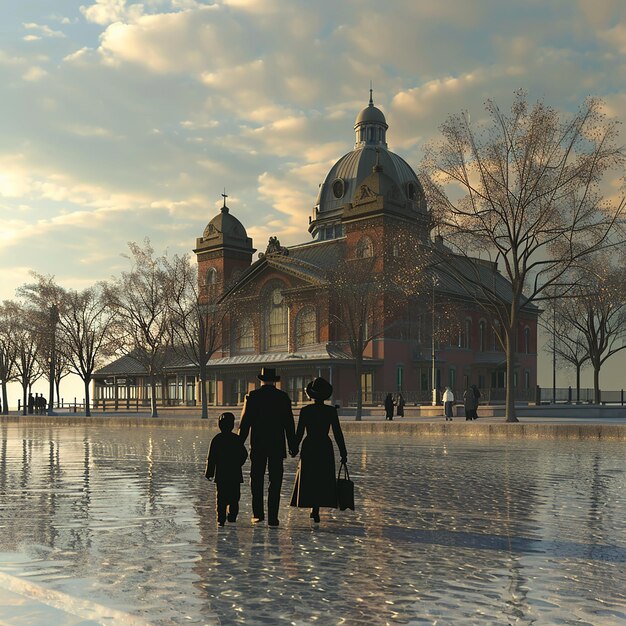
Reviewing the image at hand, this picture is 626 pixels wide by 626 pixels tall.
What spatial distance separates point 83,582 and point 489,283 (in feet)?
243

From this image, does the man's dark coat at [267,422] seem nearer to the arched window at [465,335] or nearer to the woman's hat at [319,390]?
the woman's hat at [319,390]

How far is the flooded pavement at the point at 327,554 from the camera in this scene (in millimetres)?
5094

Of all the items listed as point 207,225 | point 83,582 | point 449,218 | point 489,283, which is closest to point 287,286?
point 207,225

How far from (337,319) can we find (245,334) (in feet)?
55.1

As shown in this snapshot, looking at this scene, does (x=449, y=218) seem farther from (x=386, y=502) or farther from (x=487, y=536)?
(x=487, y=536)

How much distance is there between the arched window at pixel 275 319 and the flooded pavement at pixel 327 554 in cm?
4971

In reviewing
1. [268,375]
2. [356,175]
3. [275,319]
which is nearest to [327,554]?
[268,375]

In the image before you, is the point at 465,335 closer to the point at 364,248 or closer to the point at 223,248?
the point at 364,248

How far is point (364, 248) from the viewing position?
5725cm

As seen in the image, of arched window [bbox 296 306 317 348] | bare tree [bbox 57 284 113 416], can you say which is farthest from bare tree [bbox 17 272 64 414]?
arched window [bbox 296 306 317 348]

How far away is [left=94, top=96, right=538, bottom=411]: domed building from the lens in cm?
5475

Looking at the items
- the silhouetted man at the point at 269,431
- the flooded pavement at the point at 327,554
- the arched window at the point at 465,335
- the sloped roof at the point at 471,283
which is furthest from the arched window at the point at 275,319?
the silhouetted man at the point at 269,431

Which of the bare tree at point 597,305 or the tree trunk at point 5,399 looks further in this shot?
the tree trunk at point 5,399

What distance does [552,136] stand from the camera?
32.3 meters
